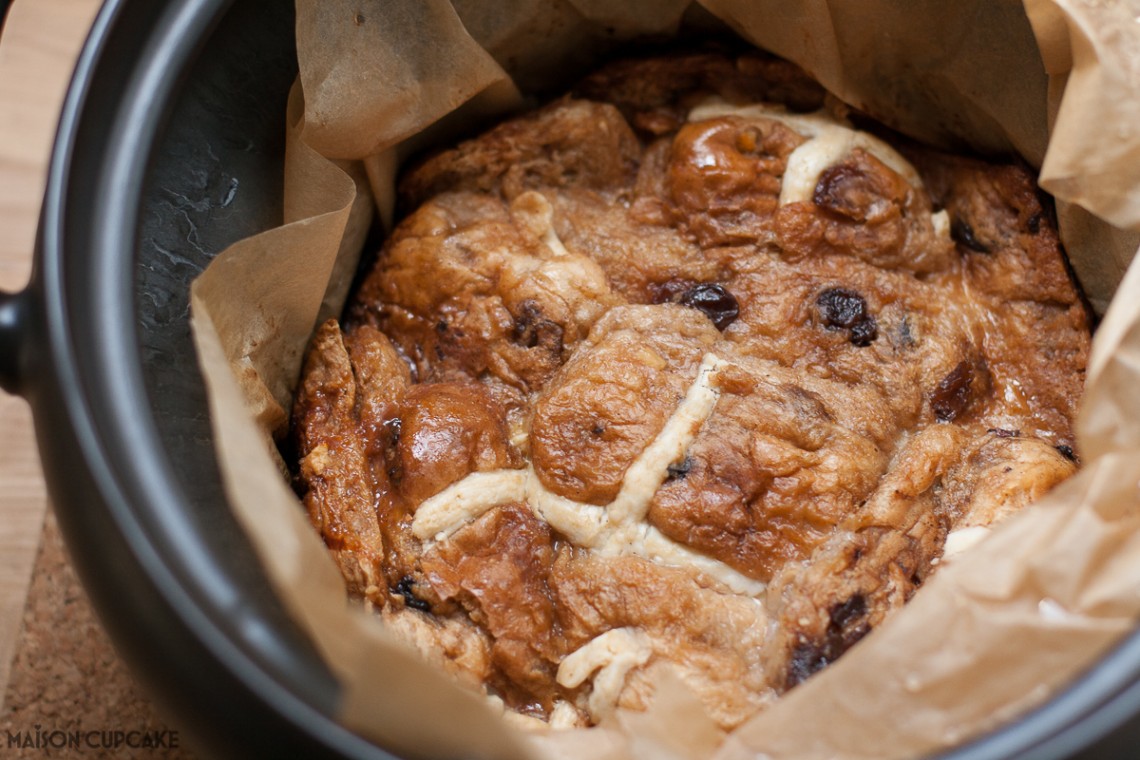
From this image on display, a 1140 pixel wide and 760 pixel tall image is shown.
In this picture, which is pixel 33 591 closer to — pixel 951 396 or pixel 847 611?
pixel 847 611

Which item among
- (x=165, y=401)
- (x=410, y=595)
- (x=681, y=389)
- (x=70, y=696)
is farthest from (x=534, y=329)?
(x=70, y=696)

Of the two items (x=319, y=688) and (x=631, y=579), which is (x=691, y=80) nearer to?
(x=631, y=579)

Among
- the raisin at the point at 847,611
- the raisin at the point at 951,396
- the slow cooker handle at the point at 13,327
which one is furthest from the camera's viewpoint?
the raisin at the point at 951,396

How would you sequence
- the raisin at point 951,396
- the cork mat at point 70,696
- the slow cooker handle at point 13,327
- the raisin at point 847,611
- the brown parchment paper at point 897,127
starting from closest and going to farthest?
1. the brown parchment paper at point 897,127
2. the slow cooker handle at point 13,327
3. the raisin at point 847,611
4. the raisin at point 951,396
5. the cork mat at point 70,696

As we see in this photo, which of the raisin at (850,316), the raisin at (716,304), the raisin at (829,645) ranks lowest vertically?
the raisin at (829,645)

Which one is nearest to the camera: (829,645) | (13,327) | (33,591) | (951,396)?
(13,327)

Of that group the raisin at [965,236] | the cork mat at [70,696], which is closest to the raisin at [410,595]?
the cork mat at [70,696]

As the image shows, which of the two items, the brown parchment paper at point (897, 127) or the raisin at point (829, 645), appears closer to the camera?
the brown parchment paper at point (897, 127)

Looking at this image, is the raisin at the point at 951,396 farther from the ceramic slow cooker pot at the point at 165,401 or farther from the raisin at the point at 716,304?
the ceramic slow cooker pot at the point at 165,401
